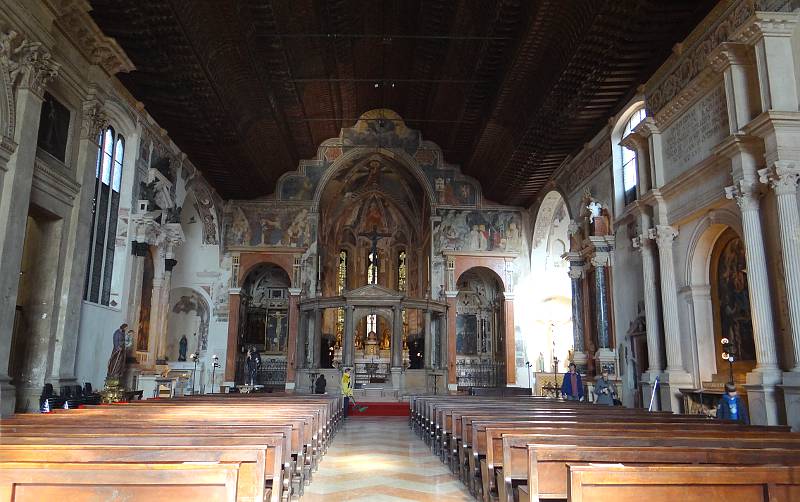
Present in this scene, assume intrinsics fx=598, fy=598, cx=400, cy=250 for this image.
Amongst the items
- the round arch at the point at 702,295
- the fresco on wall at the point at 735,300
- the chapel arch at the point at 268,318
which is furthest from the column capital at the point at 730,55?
the chapel arch at the point at 268,318

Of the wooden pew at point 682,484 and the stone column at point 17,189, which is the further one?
the stone column at point 17,189

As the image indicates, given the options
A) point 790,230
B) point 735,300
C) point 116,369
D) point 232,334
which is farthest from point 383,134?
point 790,230

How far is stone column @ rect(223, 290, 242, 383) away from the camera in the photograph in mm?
23531

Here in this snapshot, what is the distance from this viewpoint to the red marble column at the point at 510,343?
24.1 meters

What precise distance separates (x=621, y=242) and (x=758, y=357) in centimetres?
639

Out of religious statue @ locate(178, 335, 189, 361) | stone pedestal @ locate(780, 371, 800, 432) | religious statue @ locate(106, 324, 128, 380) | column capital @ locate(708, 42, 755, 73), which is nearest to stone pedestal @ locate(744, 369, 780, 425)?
stone pedestal @ locate(780, 371, 800, 432)

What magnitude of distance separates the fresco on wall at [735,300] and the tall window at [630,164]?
3779 millimetres

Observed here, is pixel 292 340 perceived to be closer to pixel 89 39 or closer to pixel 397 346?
pixel 397 346

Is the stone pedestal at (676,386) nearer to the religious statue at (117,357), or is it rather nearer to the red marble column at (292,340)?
the religious statue at (117,357)

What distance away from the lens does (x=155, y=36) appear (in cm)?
1277

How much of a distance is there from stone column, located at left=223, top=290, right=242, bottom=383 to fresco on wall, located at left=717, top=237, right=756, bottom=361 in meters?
17.6

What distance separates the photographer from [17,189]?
397 inches

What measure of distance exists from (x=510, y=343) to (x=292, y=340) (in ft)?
29.2

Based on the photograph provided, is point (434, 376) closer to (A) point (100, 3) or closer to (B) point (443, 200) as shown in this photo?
(B) point (443, 200)
